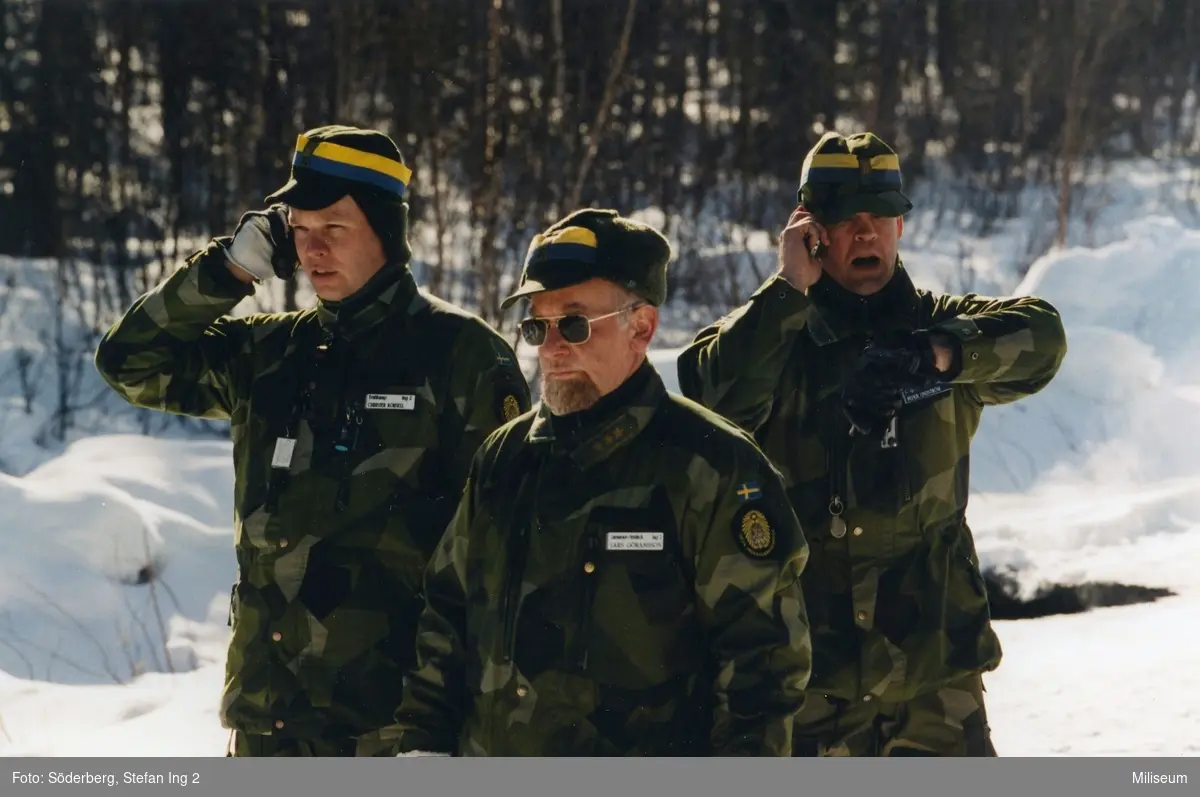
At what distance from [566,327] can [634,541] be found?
1.24 feet

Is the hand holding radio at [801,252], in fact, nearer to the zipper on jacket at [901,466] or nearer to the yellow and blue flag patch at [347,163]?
the zipper on jacket at [901,466]

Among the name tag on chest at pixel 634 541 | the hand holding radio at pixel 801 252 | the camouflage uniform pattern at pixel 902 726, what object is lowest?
the camouflage uniform pattern at pixel 902 726

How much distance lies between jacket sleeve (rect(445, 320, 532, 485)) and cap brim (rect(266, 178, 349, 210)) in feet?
1.46

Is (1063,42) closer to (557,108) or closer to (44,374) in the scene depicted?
(557,108)

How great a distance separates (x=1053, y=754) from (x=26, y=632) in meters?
4.66

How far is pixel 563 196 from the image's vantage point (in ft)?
38.9

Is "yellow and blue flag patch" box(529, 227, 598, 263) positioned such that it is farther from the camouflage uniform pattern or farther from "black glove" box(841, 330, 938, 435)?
the camouflage uniform pattern

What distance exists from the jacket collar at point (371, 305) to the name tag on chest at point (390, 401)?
0.54ft

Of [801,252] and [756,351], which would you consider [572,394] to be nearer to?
[756,351]

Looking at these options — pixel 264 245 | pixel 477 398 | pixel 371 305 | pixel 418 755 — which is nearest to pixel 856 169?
pixel 477 398

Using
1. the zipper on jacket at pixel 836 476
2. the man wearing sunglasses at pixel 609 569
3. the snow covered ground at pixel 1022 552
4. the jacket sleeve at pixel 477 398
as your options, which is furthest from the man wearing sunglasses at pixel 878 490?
the snow covered ground at pixel 1022 552

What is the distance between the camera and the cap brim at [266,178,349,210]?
3.82 m

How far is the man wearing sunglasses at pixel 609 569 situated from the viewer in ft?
9.02

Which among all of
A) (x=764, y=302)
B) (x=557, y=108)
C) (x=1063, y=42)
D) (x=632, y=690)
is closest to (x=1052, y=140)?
(x=1063, y=42)
